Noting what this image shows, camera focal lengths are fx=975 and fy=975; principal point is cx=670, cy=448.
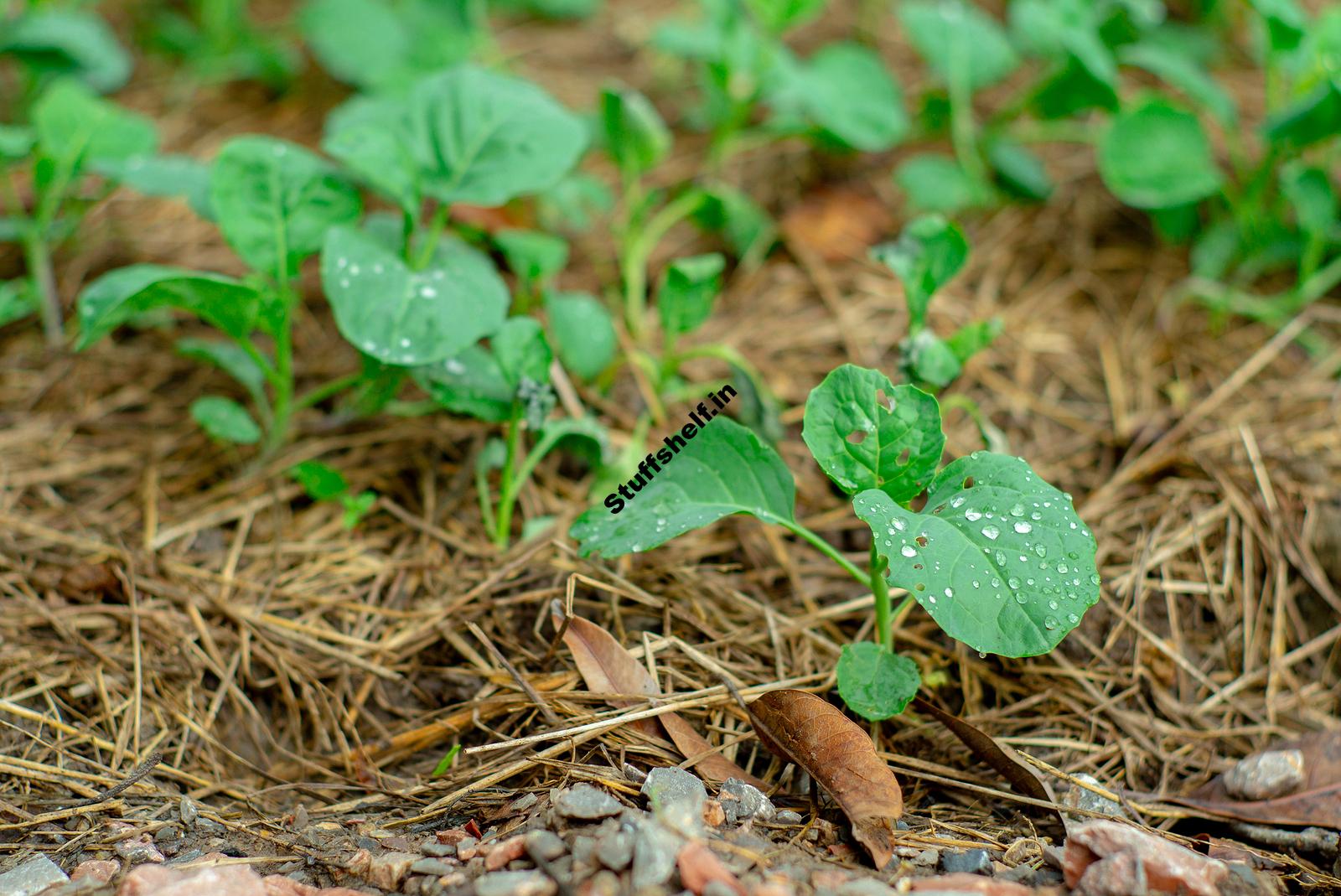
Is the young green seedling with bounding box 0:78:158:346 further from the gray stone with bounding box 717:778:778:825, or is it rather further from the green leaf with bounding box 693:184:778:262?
the gray stone with bounding box 717:778:778:825

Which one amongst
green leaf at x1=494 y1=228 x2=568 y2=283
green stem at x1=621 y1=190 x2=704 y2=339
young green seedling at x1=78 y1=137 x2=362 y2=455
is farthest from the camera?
green stem at x1=621 y1=190 x2=704 y2=339

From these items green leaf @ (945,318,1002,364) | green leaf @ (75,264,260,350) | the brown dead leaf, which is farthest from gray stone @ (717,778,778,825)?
the brown dead leaf

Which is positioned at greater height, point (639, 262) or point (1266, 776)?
point (639, 262)

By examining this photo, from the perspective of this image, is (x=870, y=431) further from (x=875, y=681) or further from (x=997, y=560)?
(x=875, y=681)

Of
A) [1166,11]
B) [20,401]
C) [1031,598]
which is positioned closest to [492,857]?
[1031,598]

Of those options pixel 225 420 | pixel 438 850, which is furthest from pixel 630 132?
pixel 438 850

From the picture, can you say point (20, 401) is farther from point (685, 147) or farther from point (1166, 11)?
point (1166, 11)
